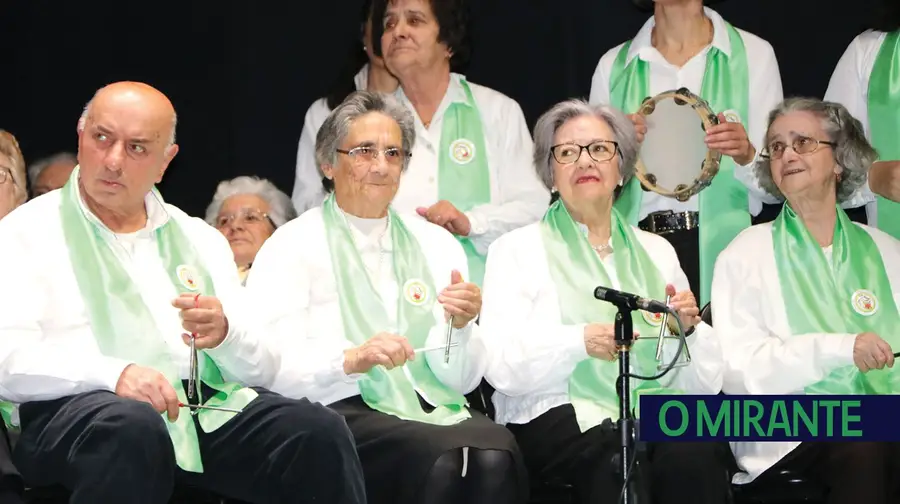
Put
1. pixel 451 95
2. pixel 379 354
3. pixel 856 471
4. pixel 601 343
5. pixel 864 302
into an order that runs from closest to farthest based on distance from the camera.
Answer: pixel 379 354 < pixel 856 471 < pixel 601 343 < pixel 864 302 < pixel 451 95

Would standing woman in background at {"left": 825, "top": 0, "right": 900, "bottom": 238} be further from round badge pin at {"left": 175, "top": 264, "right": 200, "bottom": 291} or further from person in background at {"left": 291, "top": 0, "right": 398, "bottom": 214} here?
round badge pin at {"left": 175, "top": 264, "right": 200, "bottom": 291}

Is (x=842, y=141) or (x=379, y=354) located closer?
(x=379, y=354)

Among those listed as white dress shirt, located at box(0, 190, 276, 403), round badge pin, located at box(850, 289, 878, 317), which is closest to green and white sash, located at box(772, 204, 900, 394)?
round badge pin, located at box(850, 289, 878, 317)

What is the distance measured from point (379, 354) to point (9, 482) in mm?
950

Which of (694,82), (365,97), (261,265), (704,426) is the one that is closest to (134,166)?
(261,265)

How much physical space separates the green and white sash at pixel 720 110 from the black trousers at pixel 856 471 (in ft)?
2.75

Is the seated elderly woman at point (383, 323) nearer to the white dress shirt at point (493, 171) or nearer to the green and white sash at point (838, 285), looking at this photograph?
the white dress shirt at point (493, 171)

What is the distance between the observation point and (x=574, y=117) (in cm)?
425

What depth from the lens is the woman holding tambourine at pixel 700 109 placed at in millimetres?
4465

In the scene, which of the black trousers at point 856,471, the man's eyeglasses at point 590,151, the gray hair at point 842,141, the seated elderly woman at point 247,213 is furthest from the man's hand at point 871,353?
the seated elderly woman at point 247,213

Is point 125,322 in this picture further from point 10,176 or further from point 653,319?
point 653,319

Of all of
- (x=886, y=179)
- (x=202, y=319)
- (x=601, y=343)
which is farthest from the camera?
(x=886, y=179)

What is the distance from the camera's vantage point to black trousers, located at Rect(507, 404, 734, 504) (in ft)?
11.9

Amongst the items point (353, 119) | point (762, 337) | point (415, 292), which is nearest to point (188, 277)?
point (415, 292)
